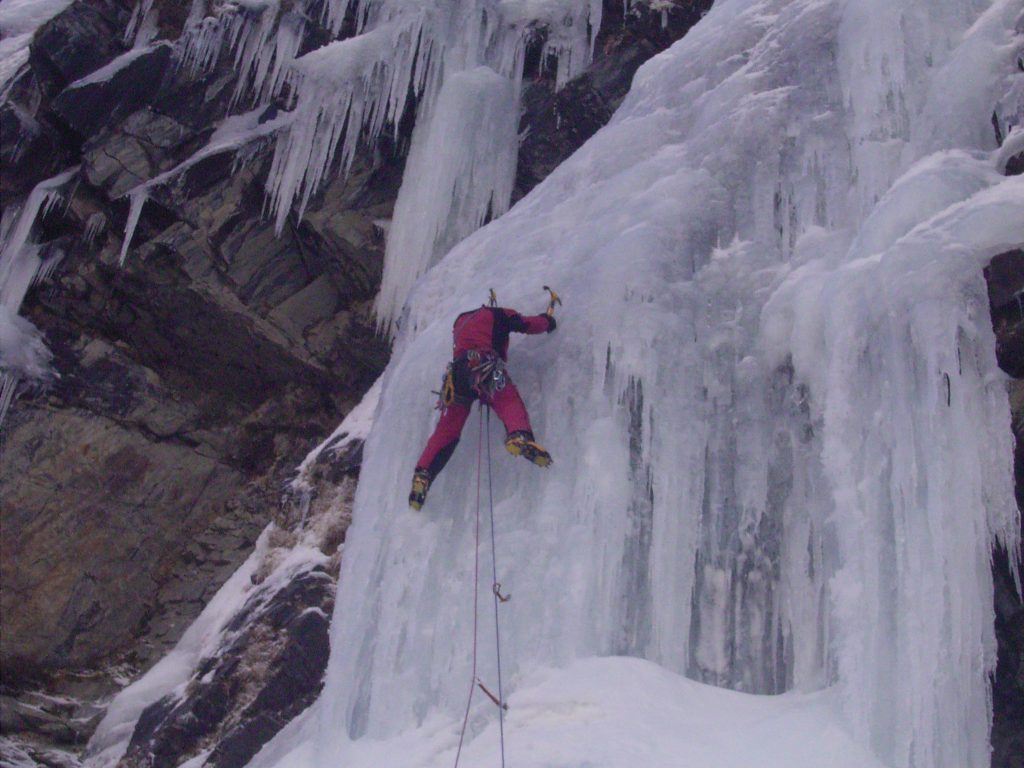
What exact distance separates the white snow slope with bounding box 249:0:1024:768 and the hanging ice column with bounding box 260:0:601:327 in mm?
2472

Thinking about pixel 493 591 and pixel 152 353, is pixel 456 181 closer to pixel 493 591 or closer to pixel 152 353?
pixel 152 353

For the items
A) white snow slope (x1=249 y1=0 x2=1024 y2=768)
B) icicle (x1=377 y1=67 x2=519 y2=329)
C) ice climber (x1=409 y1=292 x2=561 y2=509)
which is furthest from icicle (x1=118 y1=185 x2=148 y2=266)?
ice climber (x1=409 y1=292 x2=561 y2=509)

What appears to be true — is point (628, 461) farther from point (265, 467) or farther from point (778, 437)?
point (265, 467)

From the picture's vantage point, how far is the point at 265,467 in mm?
10047

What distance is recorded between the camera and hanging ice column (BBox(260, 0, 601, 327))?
346 inches

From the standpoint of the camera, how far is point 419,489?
5.25 metres

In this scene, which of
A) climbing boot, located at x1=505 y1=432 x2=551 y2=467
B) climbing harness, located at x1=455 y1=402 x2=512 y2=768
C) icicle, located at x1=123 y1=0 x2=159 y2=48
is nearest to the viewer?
climbing harness, located at x1=455 y1=402 x2=512 y2=768

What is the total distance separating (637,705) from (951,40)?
3.97 metres

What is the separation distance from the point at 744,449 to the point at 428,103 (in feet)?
18.5

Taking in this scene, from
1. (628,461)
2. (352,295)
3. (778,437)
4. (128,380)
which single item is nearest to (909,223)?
(778,437)

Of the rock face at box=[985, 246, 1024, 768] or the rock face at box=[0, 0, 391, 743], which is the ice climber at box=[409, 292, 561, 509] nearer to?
the rock face at box=[985, 246, 1024, 768]

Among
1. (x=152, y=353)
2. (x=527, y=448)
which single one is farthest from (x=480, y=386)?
(x=152, y=353)

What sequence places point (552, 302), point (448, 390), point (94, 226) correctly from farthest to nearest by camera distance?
1. point (94, 226)
2. point (552, 302)
3. point (448, 390)

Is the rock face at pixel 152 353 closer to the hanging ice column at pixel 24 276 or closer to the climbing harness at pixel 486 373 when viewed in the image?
the hanging ice column at pixel 24 276
